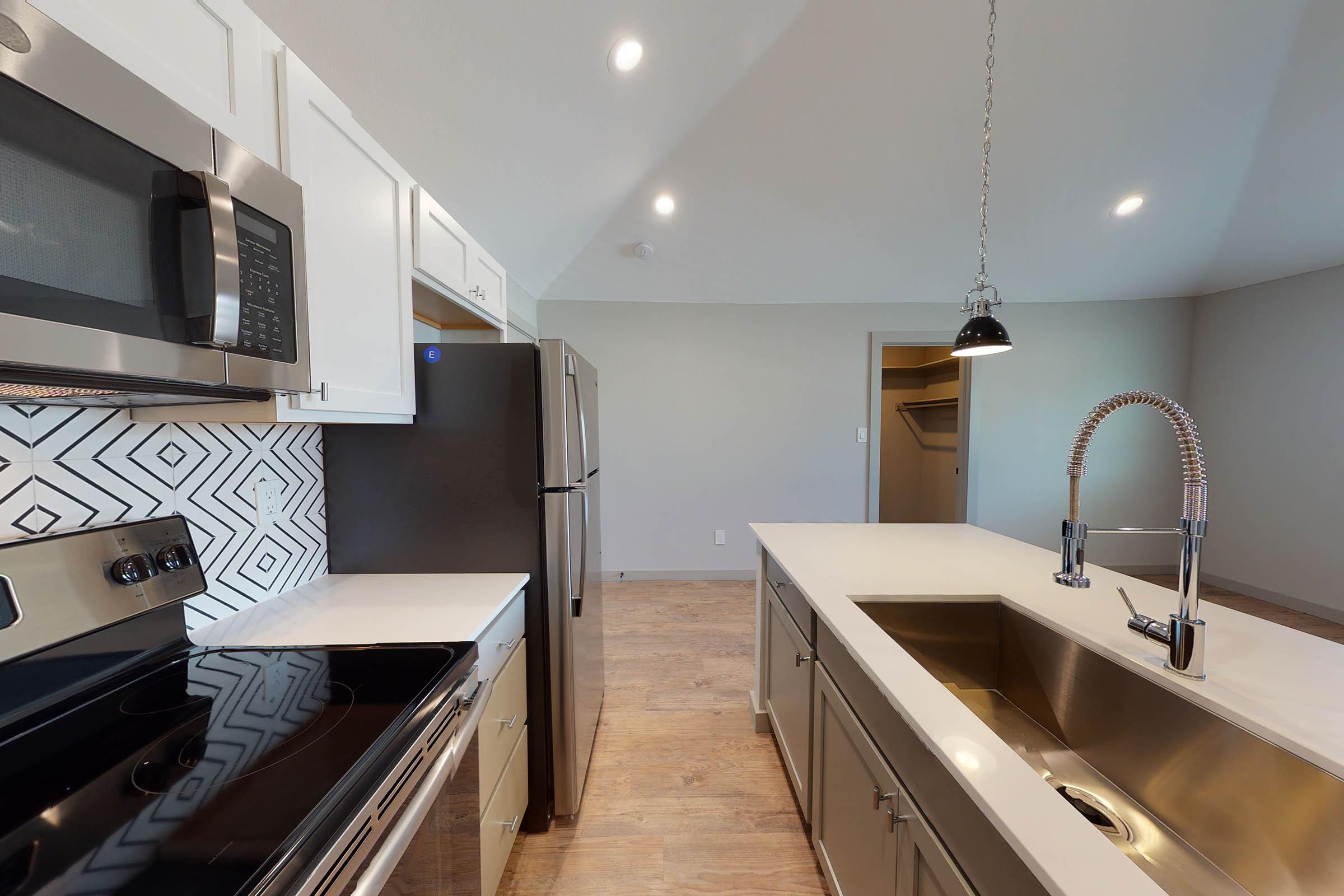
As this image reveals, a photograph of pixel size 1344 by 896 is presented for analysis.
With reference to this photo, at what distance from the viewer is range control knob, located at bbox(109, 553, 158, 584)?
924 mm

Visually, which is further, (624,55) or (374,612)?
(624,55)

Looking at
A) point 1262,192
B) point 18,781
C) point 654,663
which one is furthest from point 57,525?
point 1262,192

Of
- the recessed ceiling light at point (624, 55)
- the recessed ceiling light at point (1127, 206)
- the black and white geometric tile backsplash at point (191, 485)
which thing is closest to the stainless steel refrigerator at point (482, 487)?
the black and white geometric tile backsplash at point (191, 485)

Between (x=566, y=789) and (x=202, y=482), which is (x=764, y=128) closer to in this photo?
(x=202, y=482)

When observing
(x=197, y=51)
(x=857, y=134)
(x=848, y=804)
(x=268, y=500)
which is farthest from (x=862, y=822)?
Result: (x=857, y=134)

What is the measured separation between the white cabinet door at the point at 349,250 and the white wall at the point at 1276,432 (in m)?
5.31

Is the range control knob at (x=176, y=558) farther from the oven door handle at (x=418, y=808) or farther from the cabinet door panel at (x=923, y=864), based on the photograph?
the cabinet door panel at (x=923, y=864)

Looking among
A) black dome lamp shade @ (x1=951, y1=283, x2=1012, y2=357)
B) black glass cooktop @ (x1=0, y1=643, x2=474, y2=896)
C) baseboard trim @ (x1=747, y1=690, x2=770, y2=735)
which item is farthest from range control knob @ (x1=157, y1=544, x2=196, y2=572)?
black dome lamp shade @ (x1=951, y1=283, x2=1012, y2=357)

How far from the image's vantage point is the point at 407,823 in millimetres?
768

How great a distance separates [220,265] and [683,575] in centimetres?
376

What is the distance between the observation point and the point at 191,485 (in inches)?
45.1

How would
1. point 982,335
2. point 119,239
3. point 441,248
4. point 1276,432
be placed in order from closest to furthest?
point 119,239 → point 441,248 → point 982,335 → point 1276,432

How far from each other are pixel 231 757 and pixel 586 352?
3416 mm

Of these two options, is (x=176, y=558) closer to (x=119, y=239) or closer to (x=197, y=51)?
(x=119, y=239)
